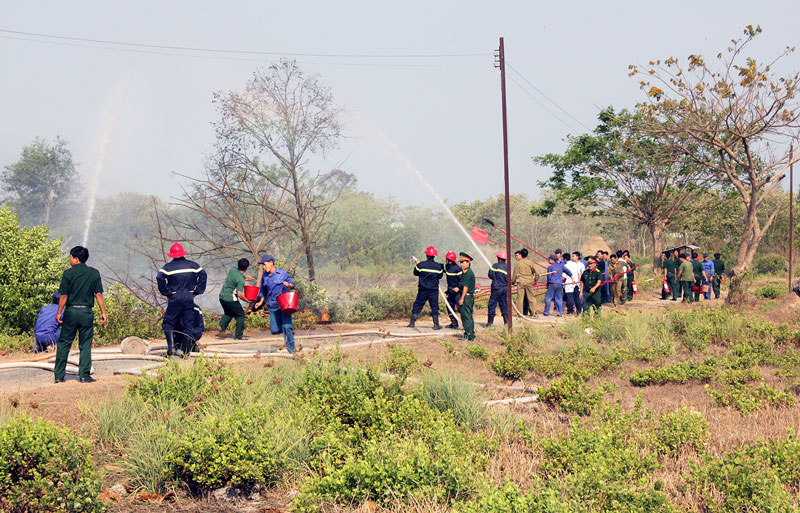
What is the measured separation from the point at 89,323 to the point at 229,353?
275 centimetres

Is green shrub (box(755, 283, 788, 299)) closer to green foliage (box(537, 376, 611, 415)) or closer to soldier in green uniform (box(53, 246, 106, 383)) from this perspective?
green foliage (box(537, 376, 611, 415))

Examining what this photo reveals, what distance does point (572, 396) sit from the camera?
23.3 ft

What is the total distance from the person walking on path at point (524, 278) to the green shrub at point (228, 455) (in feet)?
39.8

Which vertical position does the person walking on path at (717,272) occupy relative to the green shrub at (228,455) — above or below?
above

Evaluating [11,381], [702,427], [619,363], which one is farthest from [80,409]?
[619,363]

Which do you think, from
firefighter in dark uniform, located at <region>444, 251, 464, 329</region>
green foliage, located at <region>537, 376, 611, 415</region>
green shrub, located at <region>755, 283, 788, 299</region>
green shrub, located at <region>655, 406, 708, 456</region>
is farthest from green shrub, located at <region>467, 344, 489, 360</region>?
green shrub, located at <region>755, 283, 788, 299</region>

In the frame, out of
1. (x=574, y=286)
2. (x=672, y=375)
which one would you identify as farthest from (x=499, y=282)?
(x=672, y=375)

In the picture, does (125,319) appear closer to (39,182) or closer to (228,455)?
(228,455)

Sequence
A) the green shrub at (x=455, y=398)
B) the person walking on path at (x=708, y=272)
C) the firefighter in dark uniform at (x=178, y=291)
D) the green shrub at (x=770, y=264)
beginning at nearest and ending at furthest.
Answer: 1. the green shrub at (x=455, y=398)
2. the firefighter in dark uniform at (x=178, y=291)
3. the person walking on path at (x=708, y=272)
4. the green shrub at (x=770, y=264)

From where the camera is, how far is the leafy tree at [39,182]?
45.1 metres

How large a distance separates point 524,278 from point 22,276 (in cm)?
1119

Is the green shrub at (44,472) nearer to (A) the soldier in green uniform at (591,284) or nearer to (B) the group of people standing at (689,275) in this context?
(A) the soldier in green uniform at (591,284)

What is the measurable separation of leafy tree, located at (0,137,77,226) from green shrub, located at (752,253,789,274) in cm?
4476

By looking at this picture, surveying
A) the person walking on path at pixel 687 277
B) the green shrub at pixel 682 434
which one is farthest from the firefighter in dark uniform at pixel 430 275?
the person walking on path at pixel 687 277
